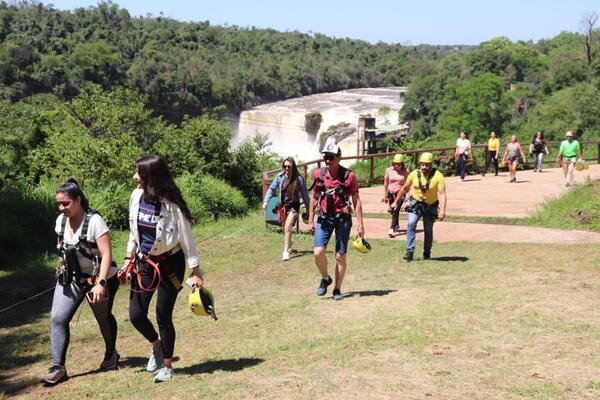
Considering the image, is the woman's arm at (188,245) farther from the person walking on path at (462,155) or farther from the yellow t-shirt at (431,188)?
the person walking on path at (462,155)

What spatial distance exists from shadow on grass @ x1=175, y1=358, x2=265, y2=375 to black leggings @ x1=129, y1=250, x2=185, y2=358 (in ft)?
1.10

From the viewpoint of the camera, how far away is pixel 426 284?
323 inches

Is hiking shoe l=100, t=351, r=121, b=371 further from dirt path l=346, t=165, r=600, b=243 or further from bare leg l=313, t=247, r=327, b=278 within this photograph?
dirt path l=346, t=165, r=600, b=243

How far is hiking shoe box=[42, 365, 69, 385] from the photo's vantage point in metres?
5.32

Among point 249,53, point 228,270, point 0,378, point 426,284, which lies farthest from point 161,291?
point 249,53

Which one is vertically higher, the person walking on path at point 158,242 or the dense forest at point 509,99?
the dense forest at point 509,99

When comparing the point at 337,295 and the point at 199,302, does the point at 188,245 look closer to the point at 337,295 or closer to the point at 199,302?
the point at 199,302

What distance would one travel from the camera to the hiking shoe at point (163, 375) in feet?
16.8

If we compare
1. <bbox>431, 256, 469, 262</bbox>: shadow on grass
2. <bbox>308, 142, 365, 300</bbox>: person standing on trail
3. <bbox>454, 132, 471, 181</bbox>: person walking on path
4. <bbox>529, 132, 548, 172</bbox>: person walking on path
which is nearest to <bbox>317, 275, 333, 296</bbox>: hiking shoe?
<bbox>308, 142, 365, 300</bbox>: person standing on trail

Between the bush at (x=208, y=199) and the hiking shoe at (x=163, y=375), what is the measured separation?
36.5ft

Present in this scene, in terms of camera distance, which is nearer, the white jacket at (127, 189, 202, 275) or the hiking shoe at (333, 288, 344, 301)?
the white jacket at (127, 189, 202, 275)

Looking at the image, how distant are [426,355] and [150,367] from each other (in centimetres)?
208

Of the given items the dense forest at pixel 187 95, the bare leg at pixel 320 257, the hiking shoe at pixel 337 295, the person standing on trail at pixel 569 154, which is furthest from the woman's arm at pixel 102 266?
the person standing on trail at pixel 569 154

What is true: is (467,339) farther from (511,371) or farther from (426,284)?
(426,284)
